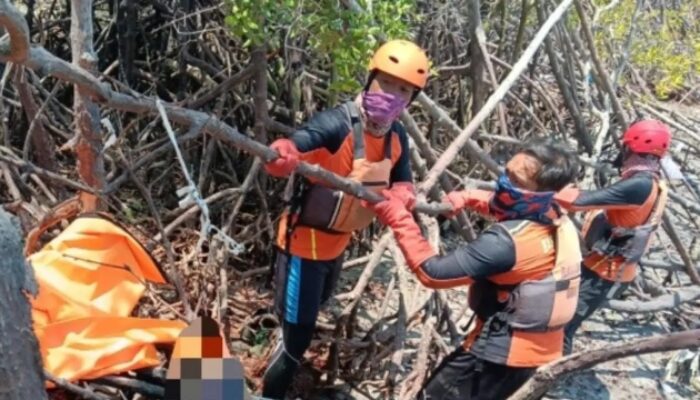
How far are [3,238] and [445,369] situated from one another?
2.07 m

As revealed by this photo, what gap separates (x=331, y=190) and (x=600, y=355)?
5.04 ft

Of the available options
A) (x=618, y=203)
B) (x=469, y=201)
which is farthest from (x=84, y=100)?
(x=618, y=203)

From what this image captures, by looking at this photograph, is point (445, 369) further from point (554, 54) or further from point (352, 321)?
point (554, 54)

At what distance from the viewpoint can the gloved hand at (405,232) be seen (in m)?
2.82

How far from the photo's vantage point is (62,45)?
200 inches

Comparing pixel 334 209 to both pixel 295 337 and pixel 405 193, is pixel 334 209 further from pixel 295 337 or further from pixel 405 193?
pixel 295 337

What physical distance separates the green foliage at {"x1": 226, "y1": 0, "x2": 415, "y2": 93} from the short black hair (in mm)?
679

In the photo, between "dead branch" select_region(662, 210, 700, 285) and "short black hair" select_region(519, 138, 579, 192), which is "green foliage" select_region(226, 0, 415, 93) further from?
"dead branch" select_region(662, 210, 700, 285)

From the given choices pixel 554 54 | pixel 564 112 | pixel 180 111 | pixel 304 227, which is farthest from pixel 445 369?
pixel 564 112

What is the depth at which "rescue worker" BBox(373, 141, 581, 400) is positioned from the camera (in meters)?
2.74

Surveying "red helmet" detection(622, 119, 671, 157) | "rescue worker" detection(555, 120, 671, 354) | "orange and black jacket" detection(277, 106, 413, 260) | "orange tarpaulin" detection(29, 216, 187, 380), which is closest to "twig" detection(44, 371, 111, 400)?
"orange tarpaulin" detection(29, 216, 187, 380)

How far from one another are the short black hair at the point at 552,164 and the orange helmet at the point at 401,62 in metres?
0.48

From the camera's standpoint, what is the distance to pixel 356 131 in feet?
9.87

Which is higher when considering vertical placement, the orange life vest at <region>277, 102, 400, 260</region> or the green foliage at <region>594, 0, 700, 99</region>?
the green foliage at <region>594, 0, 700, 99</region>
